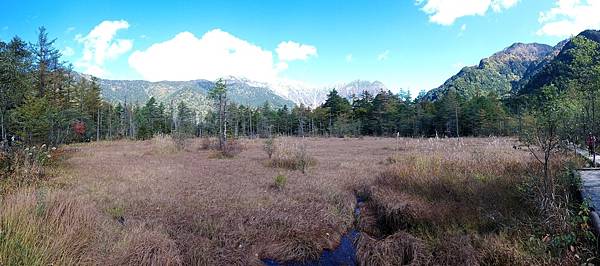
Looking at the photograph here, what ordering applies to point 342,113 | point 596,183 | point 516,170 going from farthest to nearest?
point 342,113
point 516,170
point 596,183

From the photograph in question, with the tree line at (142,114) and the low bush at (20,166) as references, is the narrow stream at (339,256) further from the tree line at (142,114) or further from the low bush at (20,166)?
the tree line at (142,114)

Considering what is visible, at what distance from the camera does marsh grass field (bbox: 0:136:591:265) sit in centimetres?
414

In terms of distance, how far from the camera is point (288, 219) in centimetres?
654

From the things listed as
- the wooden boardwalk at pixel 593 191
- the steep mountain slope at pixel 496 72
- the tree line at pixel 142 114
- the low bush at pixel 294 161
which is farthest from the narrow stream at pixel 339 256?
the steep mountain slope at pixel 496 72

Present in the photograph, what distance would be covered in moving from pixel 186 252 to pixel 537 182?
19.1ft

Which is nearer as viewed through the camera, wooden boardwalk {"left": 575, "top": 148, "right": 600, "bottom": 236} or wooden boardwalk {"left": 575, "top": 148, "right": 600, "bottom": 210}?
wooden boardwalk {"left": 575, "top": 148, "right": 600, "bottom": 236}

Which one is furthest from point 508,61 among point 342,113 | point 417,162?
point 417,162

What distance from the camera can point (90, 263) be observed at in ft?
12.0

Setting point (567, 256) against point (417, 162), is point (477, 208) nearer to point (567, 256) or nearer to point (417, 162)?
point (567, 256)

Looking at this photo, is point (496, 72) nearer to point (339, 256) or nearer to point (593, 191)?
point (593, 191)

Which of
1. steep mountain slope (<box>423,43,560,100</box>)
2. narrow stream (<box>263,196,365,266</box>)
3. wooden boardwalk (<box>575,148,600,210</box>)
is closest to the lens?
narrow stream (<box>263,196,365,266</box>)

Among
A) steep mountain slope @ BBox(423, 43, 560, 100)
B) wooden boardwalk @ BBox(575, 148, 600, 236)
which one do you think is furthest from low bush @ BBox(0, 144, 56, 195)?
steep mountain slope @ BBox(423, 43, 560, 100)

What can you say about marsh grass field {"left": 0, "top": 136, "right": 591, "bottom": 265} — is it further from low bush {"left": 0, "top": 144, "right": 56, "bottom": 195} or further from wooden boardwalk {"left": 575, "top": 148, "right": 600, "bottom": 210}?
wooden boardwalk {"left": 575, "top": 148, "right": 600, "bottom": 210}

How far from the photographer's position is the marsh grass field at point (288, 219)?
414 cm
